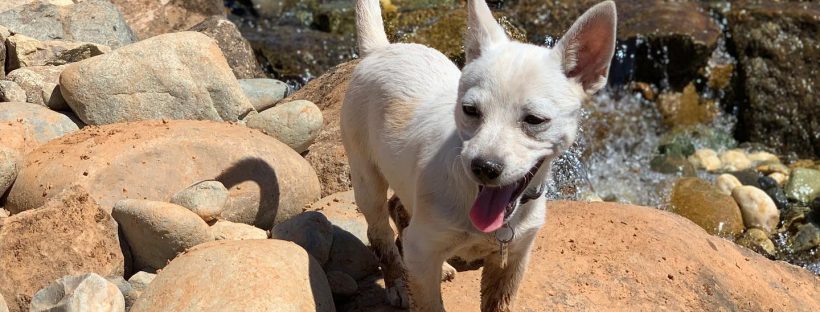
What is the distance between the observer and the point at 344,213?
712 cm

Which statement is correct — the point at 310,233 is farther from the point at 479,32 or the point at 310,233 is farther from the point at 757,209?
the point at 757,209

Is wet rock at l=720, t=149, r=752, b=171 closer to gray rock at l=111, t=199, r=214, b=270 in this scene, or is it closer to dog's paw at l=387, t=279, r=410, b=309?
dog's paw at l=387, t=279, r=410, b=309

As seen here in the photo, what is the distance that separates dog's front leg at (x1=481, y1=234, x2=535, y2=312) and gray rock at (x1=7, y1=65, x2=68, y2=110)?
3989 mm

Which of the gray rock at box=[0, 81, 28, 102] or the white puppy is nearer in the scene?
the white puppy

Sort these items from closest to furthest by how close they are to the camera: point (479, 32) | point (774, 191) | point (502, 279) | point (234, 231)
Result: 1. point (479, 32)
2. point (502, 279)
3. point (234, 231)
4. point (774, 191)

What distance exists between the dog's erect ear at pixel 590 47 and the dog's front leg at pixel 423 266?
3.52ft

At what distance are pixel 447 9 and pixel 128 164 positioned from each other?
799cm

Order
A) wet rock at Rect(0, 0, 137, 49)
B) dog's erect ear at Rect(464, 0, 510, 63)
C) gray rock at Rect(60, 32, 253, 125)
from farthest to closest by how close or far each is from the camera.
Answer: wet rock at Rect(0, 0, 137, 49) → gray rock at Rect(60, 32, 253, 125) → dog's erect ear at Rect(464, 0, 510, 63)

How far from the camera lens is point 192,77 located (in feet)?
26.4

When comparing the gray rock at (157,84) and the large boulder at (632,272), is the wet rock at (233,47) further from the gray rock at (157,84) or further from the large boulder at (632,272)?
the large boulder at (632,272)

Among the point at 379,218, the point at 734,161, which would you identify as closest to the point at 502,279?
the point at 379,218

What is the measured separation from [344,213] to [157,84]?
1.96 m

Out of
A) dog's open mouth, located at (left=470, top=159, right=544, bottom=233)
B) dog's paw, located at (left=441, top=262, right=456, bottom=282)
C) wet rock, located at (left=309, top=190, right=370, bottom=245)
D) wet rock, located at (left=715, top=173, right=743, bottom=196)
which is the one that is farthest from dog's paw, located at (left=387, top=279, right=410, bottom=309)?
wet rock, located at (left=715, top=173, right=743, bottom=196)

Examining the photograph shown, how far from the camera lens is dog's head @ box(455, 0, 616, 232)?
175 inches
